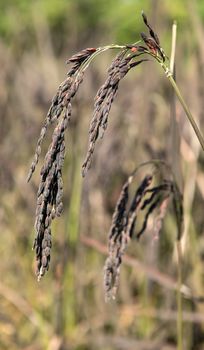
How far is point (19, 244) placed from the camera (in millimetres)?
2371

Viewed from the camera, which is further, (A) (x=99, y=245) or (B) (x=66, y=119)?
(A) (x=99, y=245)

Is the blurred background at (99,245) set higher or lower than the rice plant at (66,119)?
higher

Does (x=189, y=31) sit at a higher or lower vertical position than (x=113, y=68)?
higher

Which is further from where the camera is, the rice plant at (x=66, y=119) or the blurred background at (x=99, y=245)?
the blurred background at (x=99, y=245)

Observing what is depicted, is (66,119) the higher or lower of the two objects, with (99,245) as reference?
lower

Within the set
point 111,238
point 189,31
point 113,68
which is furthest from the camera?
point 189,31

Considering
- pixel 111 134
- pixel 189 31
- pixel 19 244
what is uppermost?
pixel 189 31

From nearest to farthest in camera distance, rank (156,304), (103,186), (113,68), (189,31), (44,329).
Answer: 1. (113,68)
2. (44,329)
3. (156,304)
4. (189,31)
5. (103,186)

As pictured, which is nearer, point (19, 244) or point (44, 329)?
point (44, 329)

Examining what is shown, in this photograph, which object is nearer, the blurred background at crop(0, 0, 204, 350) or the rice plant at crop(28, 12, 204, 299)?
the rice plant at crop(28, 12, 204, 299)

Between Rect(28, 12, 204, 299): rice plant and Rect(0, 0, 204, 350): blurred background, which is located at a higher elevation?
Rect(0, 0, 204, 350): blurred background

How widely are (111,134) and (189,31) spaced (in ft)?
1.31


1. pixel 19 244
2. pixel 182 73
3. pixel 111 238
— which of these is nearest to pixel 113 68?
pixel 111 238

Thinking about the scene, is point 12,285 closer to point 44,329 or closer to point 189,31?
point 44,329
